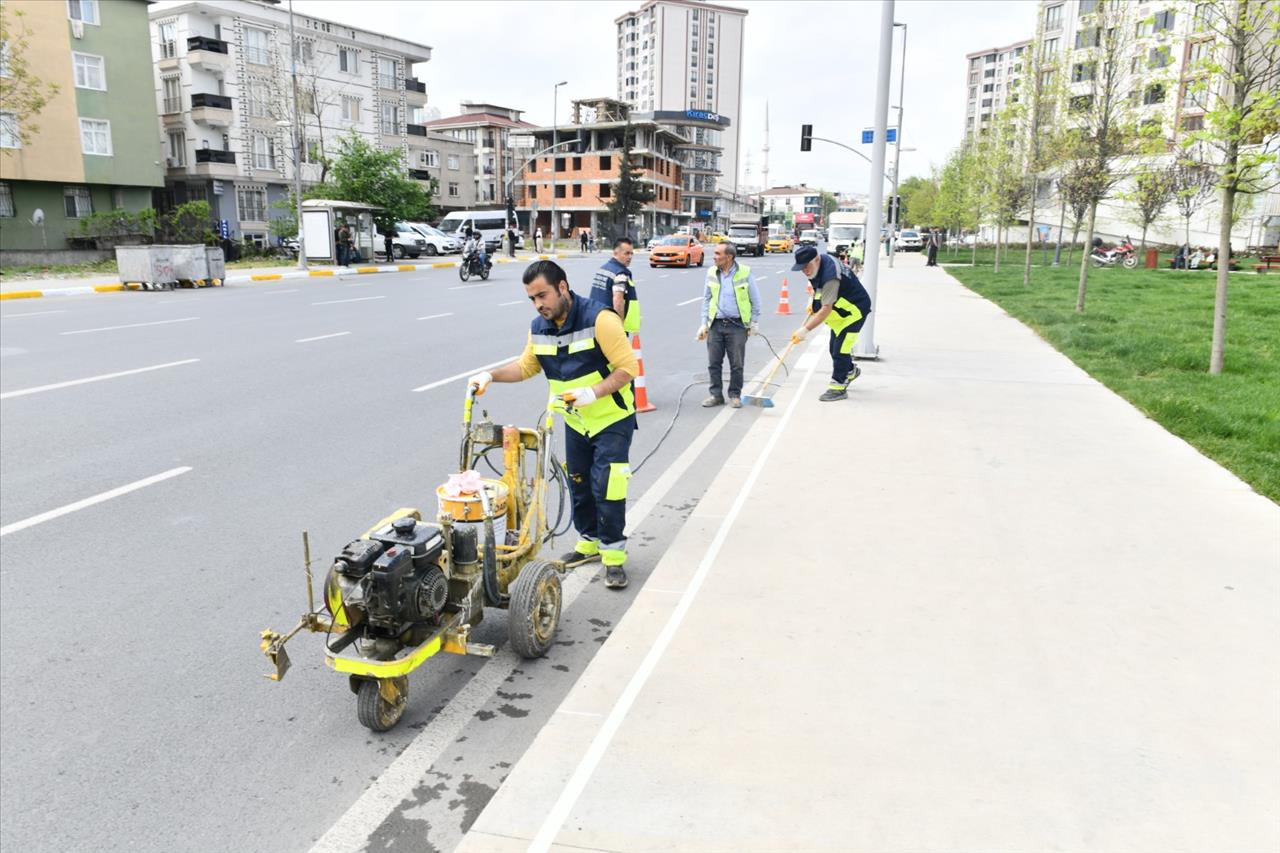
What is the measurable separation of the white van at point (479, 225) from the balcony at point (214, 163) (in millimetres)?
11923

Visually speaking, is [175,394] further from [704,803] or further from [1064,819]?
[1064,819]

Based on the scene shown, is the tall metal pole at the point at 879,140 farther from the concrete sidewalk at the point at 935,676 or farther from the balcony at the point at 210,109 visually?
the balcony at the point at 210,109

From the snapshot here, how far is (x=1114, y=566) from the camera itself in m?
4.89

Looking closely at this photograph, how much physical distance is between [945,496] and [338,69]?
185ft

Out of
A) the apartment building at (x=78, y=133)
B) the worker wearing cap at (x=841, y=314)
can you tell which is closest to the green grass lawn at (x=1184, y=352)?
the worker wearing cap at (x=841, y=314)

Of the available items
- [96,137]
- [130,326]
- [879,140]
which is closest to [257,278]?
[130,326]

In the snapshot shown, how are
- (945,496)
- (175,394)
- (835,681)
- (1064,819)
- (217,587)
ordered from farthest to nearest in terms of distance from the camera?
(175,394) → (945,496) → (217,587) → (835,681) → (1064,819)

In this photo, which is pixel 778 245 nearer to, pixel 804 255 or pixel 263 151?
pixel 263 151

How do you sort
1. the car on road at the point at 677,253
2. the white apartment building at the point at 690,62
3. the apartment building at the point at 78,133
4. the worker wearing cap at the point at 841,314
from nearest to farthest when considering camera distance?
the worker wearing cap at the point at 841,314, the apartment building at the point at 78,133, the car on road at the point at 677,253, the white apartment building at the point at 690,62

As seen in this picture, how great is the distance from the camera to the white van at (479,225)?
5288 centimetres

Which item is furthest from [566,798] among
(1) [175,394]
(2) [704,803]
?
(1) [175,394]

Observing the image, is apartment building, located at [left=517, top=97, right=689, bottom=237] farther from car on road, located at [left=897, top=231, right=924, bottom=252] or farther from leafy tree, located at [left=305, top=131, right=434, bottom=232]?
leafy tree, located at [left=305, top=131, right=434, bottom=232]

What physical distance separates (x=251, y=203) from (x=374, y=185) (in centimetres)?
1655

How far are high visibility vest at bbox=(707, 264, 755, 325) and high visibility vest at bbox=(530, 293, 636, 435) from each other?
490 cm
